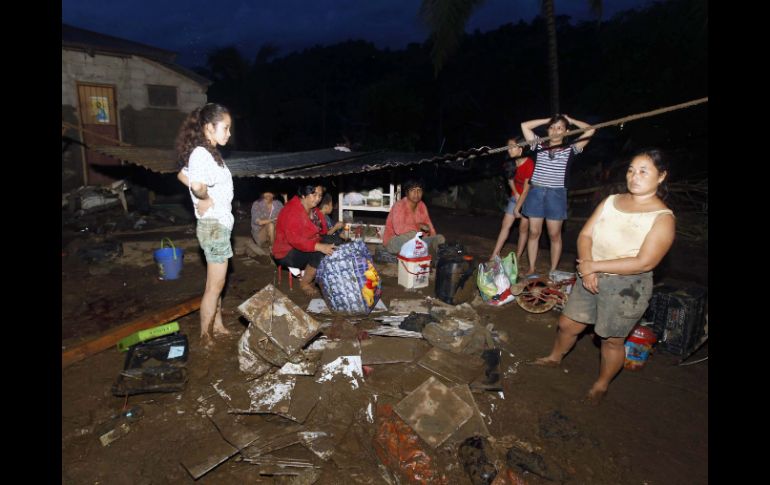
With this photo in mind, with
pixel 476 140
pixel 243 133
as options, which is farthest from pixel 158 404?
pixel 243 133

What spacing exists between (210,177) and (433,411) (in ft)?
7.74

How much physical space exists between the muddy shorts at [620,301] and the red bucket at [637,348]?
0.82 meters

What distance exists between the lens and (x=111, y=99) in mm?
10992

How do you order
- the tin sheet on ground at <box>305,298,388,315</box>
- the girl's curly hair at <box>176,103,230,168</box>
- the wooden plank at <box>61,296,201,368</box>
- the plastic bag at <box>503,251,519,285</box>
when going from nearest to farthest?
1. the girl's curly hair at <box>176,103,230,168</box>
2. the wooden plank at <box>61,296,201,368</box>
3. the tin sheet on ground at <box>305,298,388,315</box>
4. the plastic bag at <box>503,251,519,285</box>

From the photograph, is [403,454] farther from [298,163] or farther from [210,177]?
[298,163]

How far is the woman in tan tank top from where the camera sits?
2.62 m

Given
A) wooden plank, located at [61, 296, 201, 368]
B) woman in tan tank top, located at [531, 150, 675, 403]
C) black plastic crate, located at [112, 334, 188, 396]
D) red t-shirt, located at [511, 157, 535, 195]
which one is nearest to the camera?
woman in tan tank top, located at [531, 150, 675, 403]

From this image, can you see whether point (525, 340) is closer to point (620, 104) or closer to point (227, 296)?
point (227, 296)

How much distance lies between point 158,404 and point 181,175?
5.60 feet

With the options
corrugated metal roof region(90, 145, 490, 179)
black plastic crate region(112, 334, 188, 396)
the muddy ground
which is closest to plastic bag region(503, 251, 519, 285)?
the muddy ground

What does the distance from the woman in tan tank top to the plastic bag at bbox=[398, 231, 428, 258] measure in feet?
6.88

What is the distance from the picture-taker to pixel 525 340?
4.02 m

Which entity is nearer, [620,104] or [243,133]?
[620,104]

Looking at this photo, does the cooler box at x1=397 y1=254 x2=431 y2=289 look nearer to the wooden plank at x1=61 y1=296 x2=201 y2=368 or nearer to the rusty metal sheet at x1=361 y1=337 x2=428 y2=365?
the rusty metal sheet at x1=361 y1=337 x2=428 y2=365
